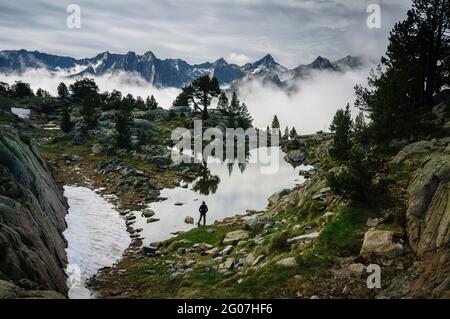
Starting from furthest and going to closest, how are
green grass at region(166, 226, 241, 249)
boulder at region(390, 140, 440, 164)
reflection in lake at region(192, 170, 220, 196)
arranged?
reflection in lake at region(192, 170, 220, 196), green grass at region(166, 226, 241, 249), boulder at region(390, 140, 440, 164)

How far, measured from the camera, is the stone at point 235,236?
77.5ft

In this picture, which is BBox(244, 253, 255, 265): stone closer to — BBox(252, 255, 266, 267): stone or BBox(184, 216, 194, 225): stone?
BBox(252, 255, 266, 267): stone

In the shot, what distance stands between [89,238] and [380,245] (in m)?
20.2

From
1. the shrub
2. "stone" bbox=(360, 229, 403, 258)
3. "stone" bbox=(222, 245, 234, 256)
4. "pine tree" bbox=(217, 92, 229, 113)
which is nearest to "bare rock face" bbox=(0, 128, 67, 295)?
"stone" bbox=(222, 245, 234, 256)

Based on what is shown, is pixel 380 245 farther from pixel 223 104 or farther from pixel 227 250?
pixel 223 104

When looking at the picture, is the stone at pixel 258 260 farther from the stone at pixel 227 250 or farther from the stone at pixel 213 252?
the stone at pixel 213 252

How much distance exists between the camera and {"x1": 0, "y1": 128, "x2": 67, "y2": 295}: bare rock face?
1413 cm

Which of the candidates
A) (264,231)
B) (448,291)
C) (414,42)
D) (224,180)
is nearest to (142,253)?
(264,231)

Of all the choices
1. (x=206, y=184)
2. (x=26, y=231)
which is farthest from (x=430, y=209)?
(x=206, y=184)

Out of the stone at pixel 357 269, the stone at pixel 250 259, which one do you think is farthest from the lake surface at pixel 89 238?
the stone at pixel 357 269

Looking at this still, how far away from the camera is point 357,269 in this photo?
46.1 feet

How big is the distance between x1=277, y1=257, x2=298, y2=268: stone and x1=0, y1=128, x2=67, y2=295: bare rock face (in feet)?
33.3

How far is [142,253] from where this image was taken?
79.2 ft
